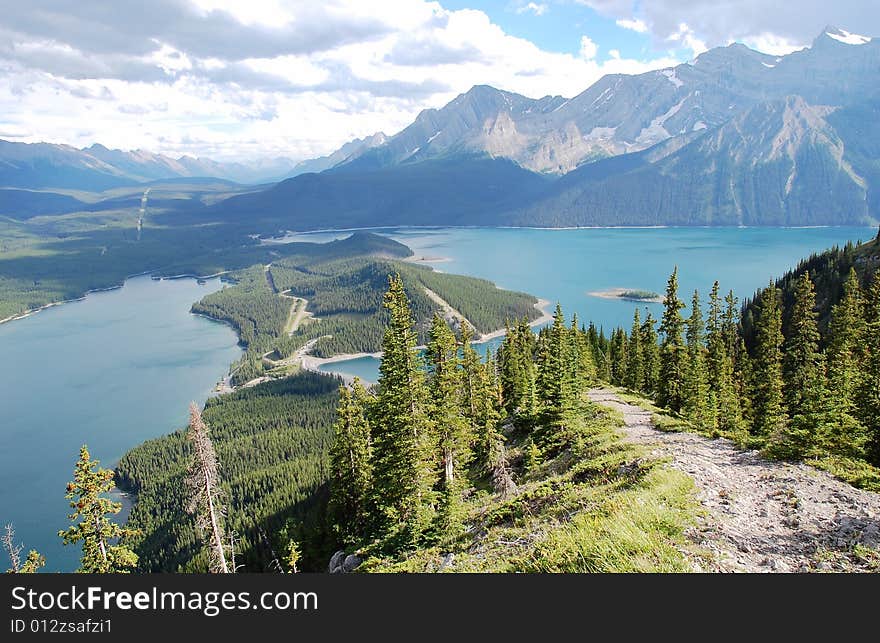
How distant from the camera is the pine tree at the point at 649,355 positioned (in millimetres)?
67300

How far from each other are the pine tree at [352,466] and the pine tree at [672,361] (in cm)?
2847

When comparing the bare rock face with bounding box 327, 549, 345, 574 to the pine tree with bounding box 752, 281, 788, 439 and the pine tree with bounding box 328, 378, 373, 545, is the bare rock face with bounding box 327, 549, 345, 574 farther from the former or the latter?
the pine tree with bounding box 752, 281, 788, 439

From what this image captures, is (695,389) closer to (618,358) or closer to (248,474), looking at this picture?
(618,358)

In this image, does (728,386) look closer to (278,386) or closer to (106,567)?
(106,567)

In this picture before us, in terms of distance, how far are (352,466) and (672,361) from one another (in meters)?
31.5

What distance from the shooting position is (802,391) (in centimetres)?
4512

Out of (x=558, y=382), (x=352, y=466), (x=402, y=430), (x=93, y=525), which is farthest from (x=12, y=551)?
(x=558, y=382)

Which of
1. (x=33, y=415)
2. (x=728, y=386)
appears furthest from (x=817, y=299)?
(x=33, y=415)

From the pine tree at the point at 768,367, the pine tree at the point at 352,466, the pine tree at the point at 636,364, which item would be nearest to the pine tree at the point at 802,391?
the pine tree at the point at 768,367

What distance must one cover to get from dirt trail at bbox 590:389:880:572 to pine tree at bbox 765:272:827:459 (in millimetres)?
1474

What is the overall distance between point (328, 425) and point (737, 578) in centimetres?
12788

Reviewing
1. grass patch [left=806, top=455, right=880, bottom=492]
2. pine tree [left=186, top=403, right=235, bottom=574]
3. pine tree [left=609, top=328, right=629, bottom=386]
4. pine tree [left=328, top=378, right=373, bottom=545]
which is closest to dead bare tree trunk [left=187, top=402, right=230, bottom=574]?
pine tree [left=186, top=403, right=235, bottom=574]

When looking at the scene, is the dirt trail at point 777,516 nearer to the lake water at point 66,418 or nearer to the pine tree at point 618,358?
the pine tree at point 618,358

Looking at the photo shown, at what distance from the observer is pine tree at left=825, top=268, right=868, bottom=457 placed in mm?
25125
